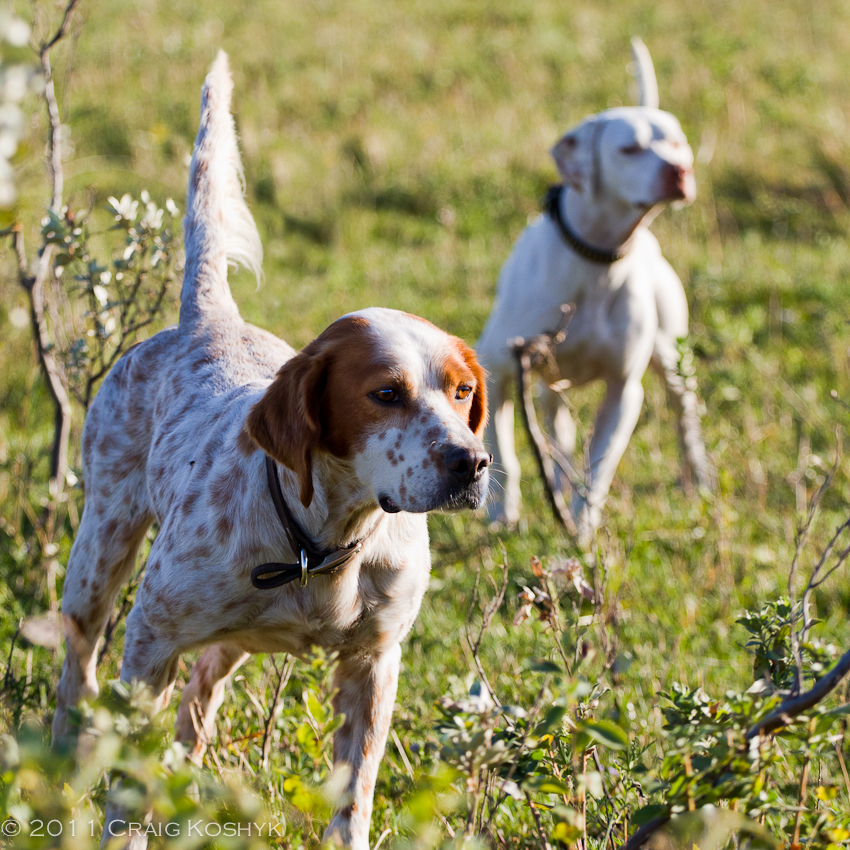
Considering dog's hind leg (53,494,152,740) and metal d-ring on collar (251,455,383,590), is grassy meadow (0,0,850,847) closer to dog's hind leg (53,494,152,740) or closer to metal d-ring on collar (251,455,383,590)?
dog's hind leg (53,494,152,740)

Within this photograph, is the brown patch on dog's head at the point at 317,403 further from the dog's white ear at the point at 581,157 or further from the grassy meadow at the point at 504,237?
the dog's white ear at the point at 581,157

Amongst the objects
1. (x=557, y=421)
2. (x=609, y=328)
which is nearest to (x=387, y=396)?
(x=609, y=328)

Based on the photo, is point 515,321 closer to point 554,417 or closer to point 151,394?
point 554,417

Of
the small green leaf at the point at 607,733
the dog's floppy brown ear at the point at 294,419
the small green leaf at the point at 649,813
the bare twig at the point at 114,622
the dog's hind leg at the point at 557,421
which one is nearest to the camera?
the small green leaf at the point at 607,733

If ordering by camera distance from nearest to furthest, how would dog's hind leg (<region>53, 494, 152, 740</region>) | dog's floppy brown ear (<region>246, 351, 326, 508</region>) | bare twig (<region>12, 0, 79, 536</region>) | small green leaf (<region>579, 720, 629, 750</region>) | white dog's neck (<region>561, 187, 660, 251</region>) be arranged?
1. small green leaf (<region>579, 720, 629, 750</region>)
2. dog's floppy brown ear (<region>246, 351, 326, 508</region>)
3. dog's hind leg (<region>53, 494, 152, 740</region>)
4. bare twig (<region>12, 0, 79, 536</region>)
5. white dog's neck (<region>561, 187, 660, 251</region>)

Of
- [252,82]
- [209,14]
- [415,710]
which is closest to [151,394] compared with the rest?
[415,710]

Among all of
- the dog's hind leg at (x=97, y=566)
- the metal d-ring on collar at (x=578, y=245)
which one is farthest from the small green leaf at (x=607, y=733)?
the metal d-ring on collar at (x=578, y=245)

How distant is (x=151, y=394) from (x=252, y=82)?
883cm

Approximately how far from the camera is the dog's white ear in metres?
4.53

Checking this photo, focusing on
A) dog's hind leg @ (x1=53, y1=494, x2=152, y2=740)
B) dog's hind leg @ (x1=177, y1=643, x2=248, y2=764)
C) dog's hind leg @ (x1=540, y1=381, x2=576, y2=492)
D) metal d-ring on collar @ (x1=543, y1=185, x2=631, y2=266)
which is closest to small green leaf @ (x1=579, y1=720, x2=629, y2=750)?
dog's hind leg @ (x1=177, y1=643, x2=248, y2=764)

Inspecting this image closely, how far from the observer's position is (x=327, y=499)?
224 cm

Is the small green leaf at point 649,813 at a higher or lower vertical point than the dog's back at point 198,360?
lower

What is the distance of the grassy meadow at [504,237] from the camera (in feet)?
10.8

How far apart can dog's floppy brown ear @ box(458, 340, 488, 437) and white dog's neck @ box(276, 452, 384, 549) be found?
0.35m
